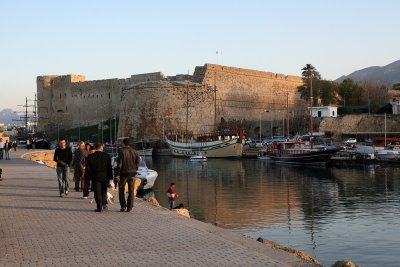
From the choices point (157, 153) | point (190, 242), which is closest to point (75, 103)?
point (157, 153)

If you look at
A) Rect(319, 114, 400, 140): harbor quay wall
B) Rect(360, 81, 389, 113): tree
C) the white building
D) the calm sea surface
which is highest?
Rect(360, 81, 389, 113): tree

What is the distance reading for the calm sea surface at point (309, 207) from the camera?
11.9m

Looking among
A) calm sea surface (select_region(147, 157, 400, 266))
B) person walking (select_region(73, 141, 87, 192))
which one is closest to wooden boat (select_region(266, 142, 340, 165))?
calm sea surface (select_region(147, 157, 400, 266))

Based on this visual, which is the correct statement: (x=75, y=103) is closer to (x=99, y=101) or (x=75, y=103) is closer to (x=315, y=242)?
(x=99, y=101)

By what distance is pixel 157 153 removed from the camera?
54719 mm

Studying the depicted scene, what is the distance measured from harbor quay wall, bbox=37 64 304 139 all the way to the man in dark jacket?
46370 mm

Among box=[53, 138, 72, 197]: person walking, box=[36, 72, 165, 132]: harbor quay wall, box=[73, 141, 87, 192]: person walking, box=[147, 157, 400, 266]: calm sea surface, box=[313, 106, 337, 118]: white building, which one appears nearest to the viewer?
box=[53, 138, 72, 197]: person walking

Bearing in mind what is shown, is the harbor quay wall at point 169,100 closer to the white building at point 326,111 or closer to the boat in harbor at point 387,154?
the white building at point 326,111

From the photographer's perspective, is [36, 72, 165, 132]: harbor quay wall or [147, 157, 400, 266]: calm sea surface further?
[36, 72, 165, 132]: harbor quay wall

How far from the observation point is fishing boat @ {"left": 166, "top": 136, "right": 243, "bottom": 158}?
46.8 metres

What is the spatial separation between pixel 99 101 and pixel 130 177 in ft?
204

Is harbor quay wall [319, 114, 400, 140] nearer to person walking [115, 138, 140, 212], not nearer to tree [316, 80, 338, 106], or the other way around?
tree [316, 80, 338, 106]

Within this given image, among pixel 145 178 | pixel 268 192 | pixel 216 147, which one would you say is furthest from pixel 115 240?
pixel 216 147

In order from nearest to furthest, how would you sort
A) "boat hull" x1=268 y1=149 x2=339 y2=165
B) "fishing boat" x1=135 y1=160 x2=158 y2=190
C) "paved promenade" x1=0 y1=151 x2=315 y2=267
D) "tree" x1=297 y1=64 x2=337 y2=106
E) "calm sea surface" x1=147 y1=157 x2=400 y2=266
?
1. "paved promenade" x1=0 y1=151 x2=315 y2=267
2. "calm sea surface" x1=147 y1=157 x2=400 y2=266
3. "fishing boat" x1=135 y1=160 x2=158 y2=190
4. "boat hull" x1=268 y1=149 x2=339 y2=165
5. "tree" x1=297 y1=64 x2=337 y2=106
